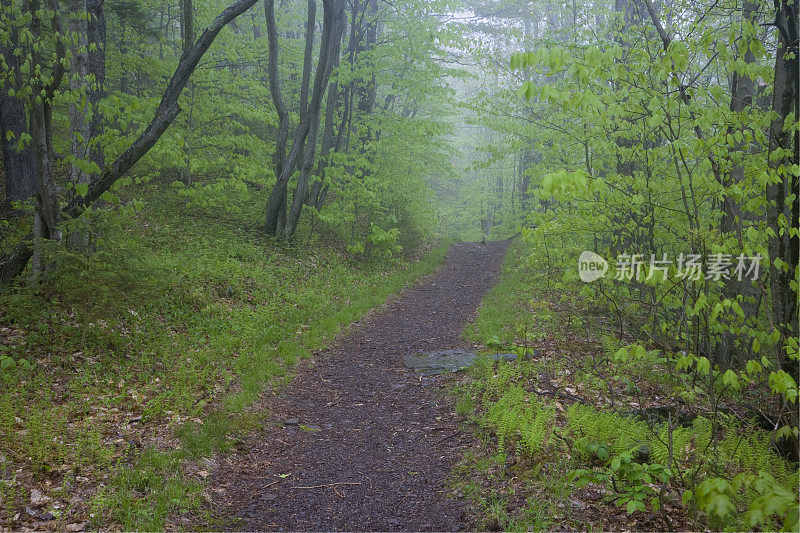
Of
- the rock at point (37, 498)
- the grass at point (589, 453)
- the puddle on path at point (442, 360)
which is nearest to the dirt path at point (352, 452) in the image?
the puddle on path at point (442, 360)

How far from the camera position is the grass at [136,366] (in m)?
4.09

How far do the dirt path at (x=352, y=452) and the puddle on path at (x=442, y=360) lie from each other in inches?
8.1

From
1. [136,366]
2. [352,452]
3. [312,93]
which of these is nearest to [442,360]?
[352,452]

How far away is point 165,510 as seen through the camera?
387 cm

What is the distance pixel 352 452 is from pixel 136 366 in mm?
3245

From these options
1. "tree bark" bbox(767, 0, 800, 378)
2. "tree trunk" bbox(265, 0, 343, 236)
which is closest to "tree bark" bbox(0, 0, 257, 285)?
"tree trunk" bbox(265, 0, 343, 236)

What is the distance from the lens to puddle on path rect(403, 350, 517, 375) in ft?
24.6

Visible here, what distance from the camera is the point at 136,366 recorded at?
20.9 feet

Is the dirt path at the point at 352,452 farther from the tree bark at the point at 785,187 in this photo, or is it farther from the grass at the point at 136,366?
the tree bark at the point at 785,187

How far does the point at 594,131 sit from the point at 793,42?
12.1 ft

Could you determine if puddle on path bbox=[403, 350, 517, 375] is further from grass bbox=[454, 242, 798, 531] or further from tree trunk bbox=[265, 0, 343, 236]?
tree trunk bbox=[265, 0, 343, 236]

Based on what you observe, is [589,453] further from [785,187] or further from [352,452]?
[785,187]

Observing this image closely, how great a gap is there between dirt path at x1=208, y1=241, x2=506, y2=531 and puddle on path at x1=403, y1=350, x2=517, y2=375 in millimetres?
207

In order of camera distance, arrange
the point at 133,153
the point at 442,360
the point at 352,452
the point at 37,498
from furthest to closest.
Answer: the point at 442,360
the point at 133,153
the point at 352,452
the point at 37,498
